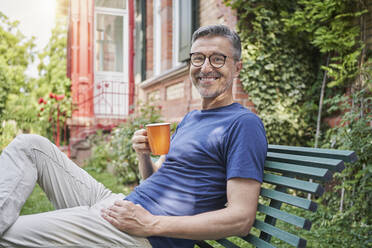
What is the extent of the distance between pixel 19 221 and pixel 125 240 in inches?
17.3

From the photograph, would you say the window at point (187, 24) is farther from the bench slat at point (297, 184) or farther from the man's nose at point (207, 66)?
the bench slat at point (297, 184)

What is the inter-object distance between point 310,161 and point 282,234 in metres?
0.30

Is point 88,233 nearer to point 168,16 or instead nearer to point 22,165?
point 22,165

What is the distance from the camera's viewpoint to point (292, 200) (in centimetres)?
145

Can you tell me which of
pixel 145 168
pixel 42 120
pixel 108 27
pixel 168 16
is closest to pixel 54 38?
pixel 108 27

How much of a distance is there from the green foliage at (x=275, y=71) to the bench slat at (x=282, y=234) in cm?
298

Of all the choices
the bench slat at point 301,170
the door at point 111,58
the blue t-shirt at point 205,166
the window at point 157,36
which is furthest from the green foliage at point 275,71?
the door at point 111,58

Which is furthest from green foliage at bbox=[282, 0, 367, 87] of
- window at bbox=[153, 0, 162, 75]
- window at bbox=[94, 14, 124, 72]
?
window at bbox=[94, 14, 124, 72]

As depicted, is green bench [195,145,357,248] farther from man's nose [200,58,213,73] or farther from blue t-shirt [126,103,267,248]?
man's nose [200,58,213,73]

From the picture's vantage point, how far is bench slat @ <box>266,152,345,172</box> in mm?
1334

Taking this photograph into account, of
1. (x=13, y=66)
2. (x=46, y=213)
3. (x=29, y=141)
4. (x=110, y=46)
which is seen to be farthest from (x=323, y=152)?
(x=13, y=66)

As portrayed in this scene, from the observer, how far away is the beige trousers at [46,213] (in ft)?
4.96

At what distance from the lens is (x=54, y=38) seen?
11977mm

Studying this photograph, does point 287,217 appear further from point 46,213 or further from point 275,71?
point 275,71
